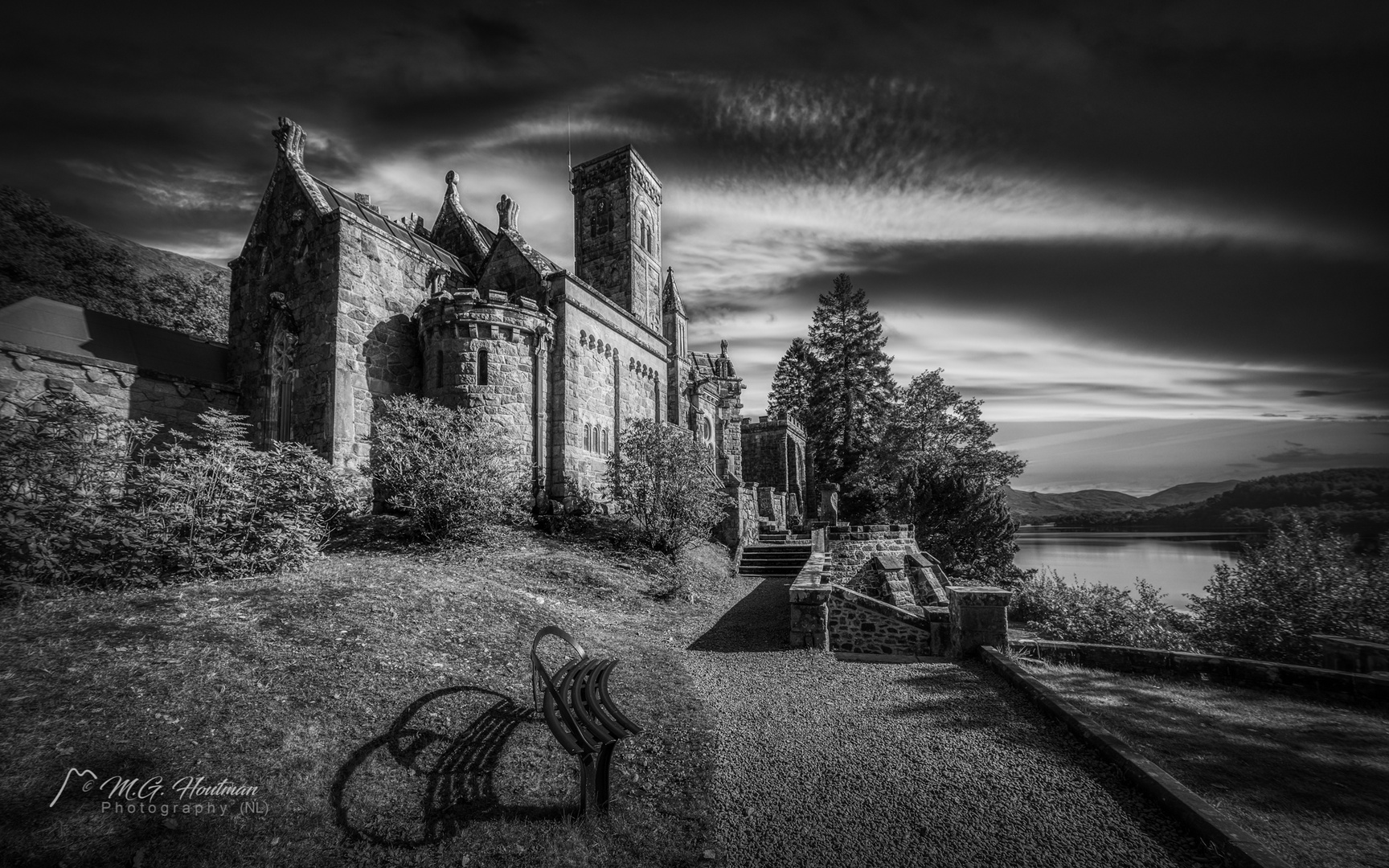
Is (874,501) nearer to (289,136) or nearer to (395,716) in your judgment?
(395,716)

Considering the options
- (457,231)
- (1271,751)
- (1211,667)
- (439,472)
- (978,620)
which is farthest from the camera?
(457,231)

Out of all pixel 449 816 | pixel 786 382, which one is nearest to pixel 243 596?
pixel 449 816

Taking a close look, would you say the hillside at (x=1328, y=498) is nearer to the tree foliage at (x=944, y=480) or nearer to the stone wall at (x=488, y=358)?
the tree foliage at (x=944, y=480)

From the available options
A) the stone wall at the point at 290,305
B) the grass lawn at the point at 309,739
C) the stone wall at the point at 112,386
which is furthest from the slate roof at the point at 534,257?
the grass lawn at the point at 309,739

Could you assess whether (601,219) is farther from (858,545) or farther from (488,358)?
(858,545)

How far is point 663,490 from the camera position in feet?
50.8

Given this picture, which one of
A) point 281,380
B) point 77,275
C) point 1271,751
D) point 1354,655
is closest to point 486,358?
point 281,380

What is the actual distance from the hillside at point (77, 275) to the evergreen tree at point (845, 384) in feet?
109

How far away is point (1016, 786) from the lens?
4531 mm

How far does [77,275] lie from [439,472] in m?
30.0

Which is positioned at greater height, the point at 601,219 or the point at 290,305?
the point at 601,219

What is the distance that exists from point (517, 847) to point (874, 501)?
88.5 ft

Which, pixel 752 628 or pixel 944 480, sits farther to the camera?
pixel 944 480

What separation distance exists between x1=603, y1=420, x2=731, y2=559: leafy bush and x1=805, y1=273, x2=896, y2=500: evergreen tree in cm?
1801
